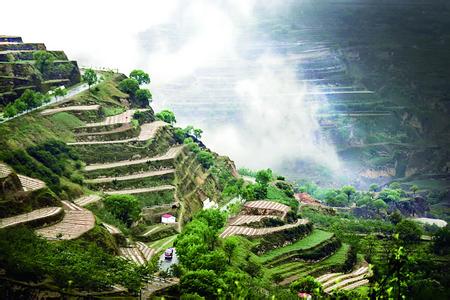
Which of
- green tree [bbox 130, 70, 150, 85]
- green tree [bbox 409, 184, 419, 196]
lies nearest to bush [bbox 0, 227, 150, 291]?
green tree [bbox 130, 70, 150, 85]

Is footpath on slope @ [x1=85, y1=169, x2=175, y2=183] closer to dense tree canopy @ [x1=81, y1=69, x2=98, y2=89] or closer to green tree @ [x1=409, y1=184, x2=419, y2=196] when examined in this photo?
dense tree canopy @ [x1=81, y1=69, x2=98, y2=89]

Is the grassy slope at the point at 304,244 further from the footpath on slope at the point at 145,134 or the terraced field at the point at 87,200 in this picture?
the footpath on slope at the point at 145,134

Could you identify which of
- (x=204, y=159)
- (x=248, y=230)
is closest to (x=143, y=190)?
(x=248, y=230)

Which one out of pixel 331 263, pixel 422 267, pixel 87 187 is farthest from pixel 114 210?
pixel 422 267

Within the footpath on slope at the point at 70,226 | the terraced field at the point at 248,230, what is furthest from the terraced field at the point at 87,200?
the terraced field at the point at 248,230

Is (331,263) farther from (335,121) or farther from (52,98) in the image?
(335,121)

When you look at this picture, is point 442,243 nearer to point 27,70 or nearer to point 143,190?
point 143,190
